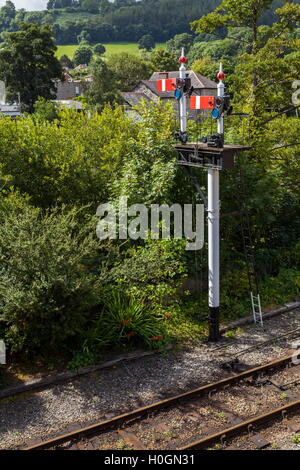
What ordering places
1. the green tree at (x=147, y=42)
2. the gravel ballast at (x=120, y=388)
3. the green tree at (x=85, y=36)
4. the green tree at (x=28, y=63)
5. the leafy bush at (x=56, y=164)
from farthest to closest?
the green tree at (x=85, y=36)
the green tree at (x=147, y=42)
the green tree at (x=28, y=63)
the leafy bush at (x=56, y=164)
the gravel ballast at (x=120, y=388)

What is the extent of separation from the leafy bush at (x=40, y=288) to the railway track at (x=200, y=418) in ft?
7.33

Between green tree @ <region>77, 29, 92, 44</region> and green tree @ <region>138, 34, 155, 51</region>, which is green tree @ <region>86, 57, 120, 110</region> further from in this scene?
green tree @ <region>77, 29, 92, 44</region>

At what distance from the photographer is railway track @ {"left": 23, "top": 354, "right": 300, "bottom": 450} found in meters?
7.72

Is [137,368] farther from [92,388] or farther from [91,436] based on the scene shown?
[91,436]

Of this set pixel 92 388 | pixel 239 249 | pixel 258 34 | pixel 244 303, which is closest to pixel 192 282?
pixel 244 303

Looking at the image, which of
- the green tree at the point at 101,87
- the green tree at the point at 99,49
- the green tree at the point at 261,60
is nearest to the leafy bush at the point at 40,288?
the green tree at the point at 261,60

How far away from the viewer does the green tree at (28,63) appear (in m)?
36.3

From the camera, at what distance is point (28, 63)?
36750 millimetres

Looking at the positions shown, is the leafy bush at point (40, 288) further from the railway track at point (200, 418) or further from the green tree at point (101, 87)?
the green tree at point (101, 87)

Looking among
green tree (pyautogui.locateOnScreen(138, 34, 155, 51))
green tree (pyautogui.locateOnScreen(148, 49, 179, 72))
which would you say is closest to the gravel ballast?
green tree (pyautogui.locateOnScreen(148, 49, 179, 72))

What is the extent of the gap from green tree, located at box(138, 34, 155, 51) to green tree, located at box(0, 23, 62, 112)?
103392 mm

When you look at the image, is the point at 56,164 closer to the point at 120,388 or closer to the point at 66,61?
the point at 120,388

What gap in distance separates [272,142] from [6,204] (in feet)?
29.8

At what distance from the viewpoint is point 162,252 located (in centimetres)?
1156
